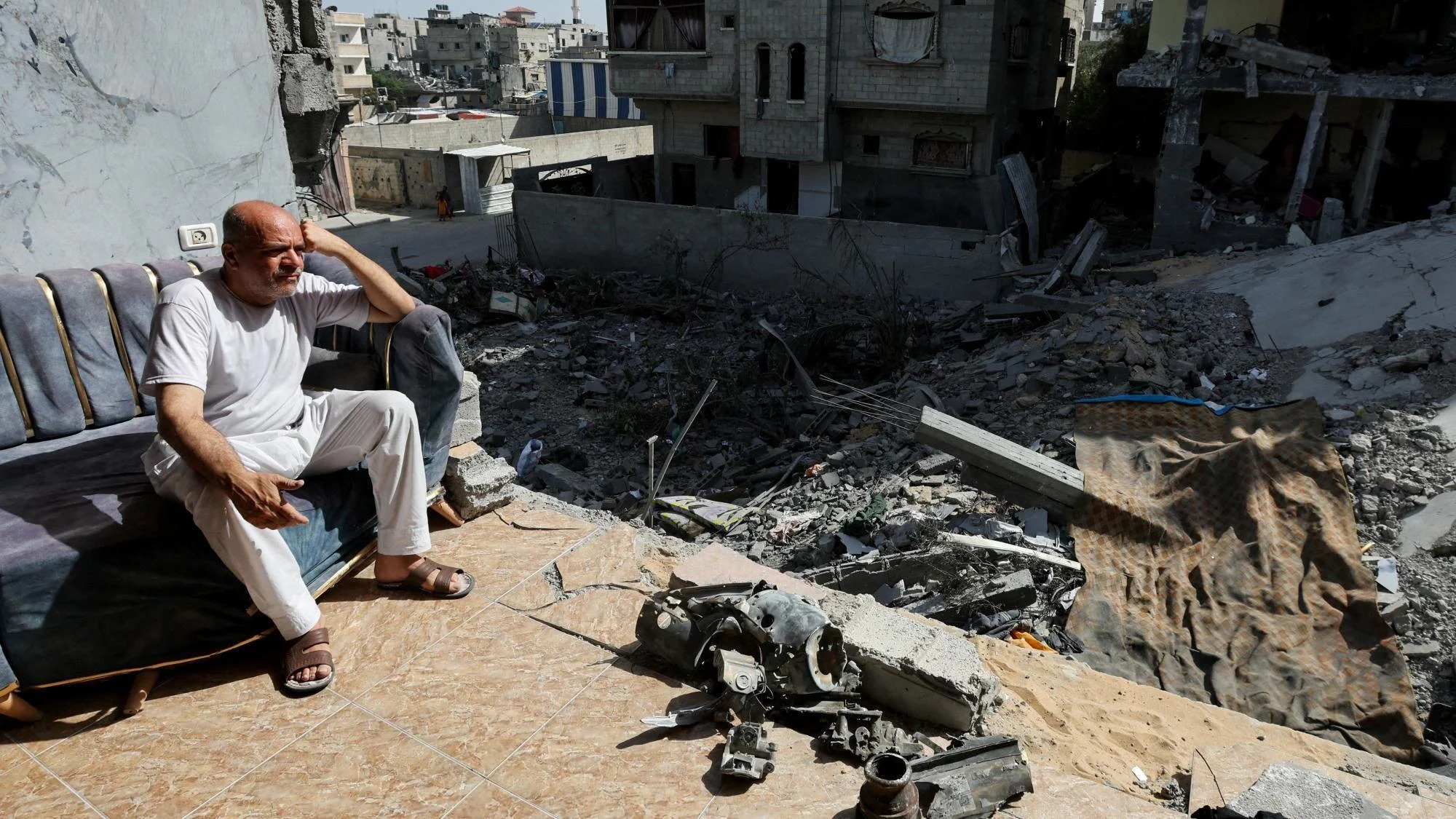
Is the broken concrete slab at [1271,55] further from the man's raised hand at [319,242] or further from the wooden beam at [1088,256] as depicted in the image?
the man's raised hand at [319,242]

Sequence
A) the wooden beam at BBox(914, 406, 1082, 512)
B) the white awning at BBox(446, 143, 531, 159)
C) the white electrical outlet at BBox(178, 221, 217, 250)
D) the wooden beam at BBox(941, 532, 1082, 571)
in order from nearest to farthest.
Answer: the white electrical outlet at BBox(178, 221, 217, 250) → the wooden beam at BBox(941, 532, 1082, 571) → the wooden beam at BBox(914, 406, 1082, 512) → the white awning at BBox(446, 143, 531, 159)

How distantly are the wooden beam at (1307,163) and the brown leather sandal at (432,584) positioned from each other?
16856 millimetres

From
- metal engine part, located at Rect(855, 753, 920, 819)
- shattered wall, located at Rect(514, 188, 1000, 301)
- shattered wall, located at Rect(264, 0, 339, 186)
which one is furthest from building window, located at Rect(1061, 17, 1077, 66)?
metal engine part, located at Rect(855, 753, 920, 819)

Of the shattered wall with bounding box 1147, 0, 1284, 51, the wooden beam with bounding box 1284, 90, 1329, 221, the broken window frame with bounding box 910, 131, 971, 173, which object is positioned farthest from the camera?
the broken window frame with bounding box 910, 131, 971, 173

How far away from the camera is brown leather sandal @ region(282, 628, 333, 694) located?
10.2 feet

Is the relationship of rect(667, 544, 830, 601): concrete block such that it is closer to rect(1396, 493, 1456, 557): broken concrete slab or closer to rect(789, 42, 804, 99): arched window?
rect(1396, 493, 1456, 557): broken concrete slab

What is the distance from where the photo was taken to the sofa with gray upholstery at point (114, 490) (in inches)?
115

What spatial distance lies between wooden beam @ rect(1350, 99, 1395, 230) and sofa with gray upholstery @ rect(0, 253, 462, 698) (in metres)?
17.5

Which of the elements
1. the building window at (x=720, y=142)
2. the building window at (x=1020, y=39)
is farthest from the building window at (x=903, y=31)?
the building window at (x=720, y=142)

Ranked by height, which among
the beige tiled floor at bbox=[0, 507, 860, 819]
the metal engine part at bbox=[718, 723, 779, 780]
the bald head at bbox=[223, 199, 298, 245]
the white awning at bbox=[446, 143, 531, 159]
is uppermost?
the bald head at bbox=[223, 199, 298, 245]

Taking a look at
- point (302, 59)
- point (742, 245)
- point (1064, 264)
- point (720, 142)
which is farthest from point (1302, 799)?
point (720, 142)

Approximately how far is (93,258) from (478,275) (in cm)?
1237

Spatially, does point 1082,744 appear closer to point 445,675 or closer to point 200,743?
point 445,675

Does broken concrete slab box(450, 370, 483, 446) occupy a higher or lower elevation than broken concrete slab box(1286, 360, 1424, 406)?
higher
